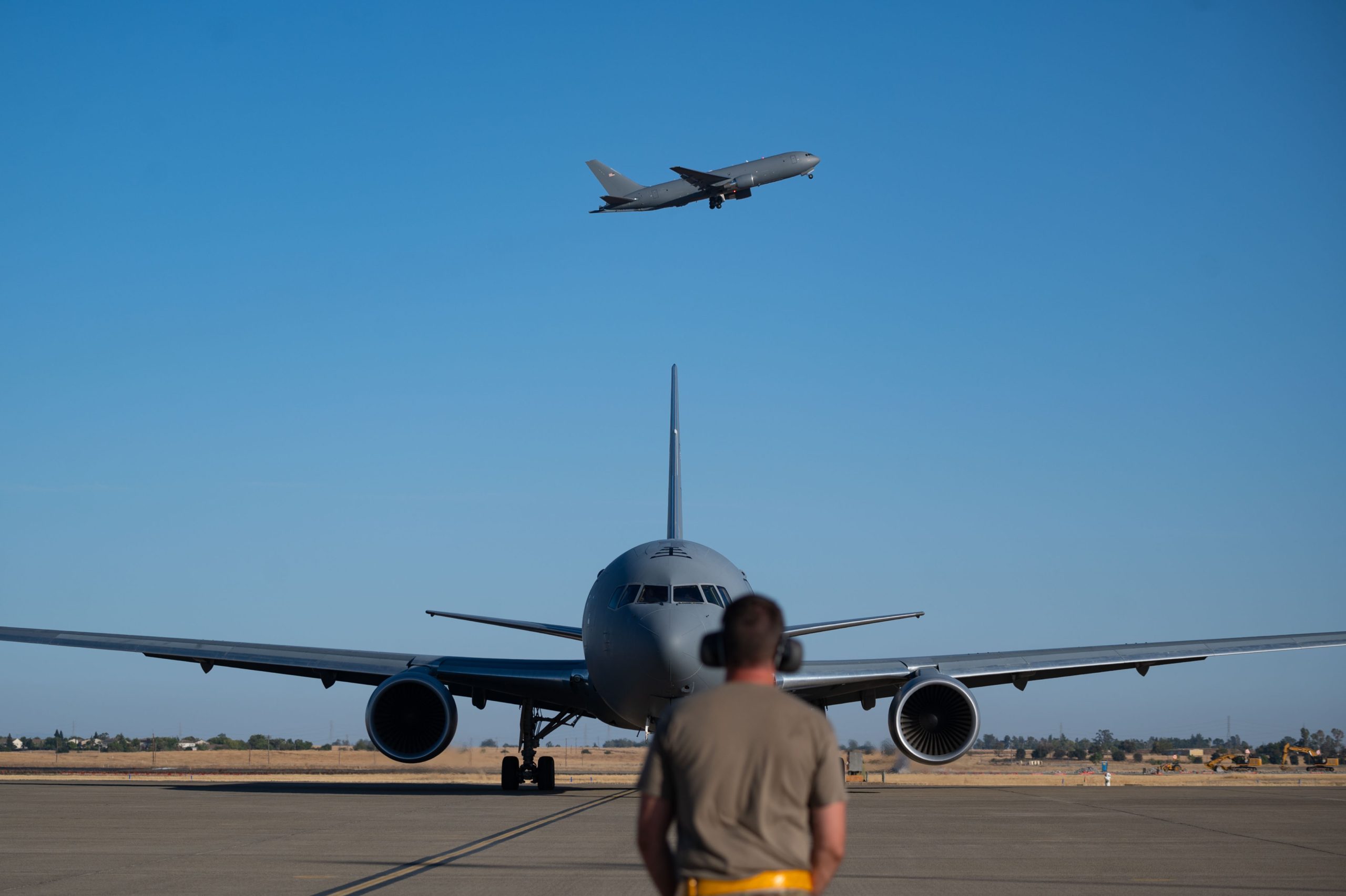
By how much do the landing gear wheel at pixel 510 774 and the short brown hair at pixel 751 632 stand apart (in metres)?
20.5

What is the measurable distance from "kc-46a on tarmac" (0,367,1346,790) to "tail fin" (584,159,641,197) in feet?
139

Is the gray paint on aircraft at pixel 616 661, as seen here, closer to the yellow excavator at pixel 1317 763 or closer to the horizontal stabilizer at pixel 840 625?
the horizontal stabilizer at pixel 840 625

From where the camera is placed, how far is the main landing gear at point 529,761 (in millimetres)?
23625

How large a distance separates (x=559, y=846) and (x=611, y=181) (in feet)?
179

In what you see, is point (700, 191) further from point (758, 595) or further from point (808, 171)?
point (758, 595)

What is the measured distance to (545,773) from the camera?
23.8m

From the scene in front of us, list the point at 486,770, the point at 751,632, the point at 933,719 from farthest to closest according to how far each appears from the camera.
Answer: the point at 486,770
the point at 933,719
the point at 751,632

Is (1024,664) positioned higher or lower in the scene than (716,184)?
lower

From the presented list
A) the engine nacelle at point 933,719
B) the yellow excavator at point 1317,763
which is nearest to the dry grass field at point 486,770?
the yellow excavator at point 1317,763

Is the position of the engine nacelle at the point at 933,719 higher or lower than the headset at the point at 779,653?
lower

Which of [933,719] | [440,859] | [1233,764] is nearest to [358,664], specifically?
[933,719]

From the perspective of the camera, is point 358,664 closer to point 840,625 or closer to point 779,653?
point 840,625

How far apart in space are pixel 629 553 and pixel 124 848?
29.7 ft

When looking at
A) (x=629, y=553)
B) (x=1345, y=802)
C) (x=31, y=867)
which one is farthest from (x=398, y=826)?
(x=1345, y=802)
